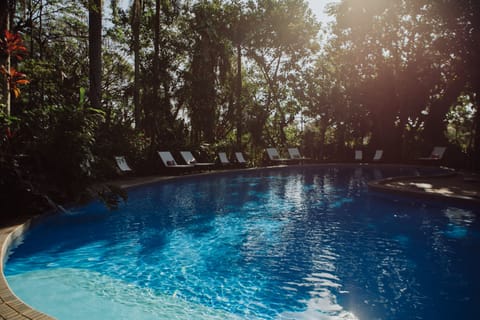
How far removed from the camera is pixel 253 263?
4.39m

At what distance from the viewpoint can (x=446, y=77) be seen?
19.9 m

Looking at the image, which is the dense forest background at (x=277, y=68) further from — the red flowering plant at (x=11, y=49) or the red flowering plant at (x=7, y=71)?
the red flowering plant at (x=11, y=49)

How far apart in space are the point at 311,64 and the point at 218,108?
8440 millimetres

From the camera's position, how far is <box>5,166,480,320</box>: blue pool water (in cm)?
329

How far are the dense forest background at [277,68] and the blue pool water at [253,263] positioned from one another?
6992 millimetres

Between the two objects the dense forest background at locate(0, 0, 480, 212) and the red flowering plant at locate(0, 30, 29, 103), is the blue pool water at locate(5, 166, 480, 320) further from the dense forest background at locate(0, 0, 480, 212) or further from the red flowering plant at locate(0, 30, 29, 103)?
the dense forest background at locate(0, 0, 480, 212)

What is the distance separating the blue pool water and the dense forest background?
22.9 ft

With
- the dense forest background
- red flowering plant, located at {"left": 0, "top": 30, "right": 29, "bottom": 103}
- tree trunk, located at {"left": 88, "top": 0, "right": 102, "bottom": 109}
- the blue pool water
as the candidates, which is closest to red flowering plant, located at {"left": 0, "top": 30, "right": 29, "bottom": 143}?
red flowering plant, located at {"left": 0, "top": 30, "right": 29, "bottom": 103}

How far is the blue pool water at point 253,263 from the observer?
329 cm

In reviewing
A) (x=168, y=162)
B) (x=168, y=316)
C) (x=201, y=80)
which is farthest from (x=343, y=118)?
(x=168, y=316)

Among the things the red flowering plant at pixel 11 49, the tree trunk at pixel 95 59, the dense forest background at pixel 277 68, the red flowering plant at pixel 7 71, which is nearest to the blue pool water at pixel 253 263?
the red flowering plant at pixel 7 71

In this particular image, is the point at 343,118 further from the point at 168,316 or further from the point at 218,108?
the point at 168,316

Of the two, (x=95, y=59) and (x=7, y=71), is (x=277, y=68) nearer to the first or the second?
(x=95, y=59)

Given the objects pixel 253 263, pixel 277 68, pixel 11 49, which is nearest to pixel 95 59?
pixel 11 49
